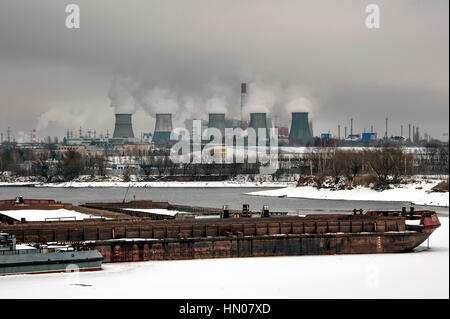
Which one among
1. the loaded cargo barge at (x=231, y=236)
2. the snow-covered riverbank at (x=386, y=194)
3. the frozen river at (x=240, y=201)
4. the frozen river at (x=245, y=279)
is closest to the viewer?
the frozen river at (x=245, y=279)

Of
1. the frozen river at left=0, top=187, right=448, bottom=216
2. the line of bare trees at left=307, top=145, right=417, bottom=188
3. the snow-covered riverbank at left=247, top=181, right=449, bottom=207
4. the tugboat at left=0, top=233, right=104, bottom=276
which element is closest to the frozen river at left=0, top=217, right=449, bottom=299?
the tugboat at left=0, top=233, right=104, bottom=276

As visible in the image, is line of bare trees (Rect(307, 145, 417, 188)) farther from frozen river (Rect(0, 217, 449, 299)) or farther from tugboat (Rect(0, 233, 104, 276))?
tugboat (Rect(0, 233, 104, 276))

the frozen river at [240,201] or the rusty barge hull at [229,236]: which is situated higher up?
the rusty barge hull at [229,236]

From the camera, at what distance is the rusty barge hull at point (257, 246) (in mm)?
32250

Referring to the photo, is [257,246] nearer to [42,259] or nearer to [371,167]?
[42,259]

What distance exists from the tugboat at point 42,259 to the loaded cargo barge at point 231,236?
132 cm

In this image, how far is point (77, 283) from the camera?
26.5 metres

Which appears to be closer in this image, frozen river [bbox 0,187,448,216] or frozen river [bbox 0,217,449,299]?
frozen river [bbox 0,217,449,299]

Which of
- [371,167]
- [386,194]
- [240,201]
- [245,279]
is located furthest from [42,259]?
[371,167]

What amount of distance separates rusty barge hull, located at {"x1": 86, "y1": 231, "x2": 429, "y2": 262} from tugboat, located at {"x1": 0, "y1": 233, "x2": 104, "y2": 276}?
196cm

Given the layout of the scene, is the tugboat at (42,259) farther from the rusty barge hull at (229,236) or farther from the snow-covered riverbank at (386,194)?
the snow-covered riverbank at (386,194)

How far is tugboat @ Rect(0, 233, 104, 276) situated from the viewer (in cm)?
2786

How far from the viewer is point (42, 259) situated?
28391 millimetres

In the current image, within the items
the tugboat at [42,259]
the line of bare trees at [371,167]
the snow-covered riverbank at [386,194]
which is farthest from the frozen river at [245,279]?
the line of bare trees at [371,167]
